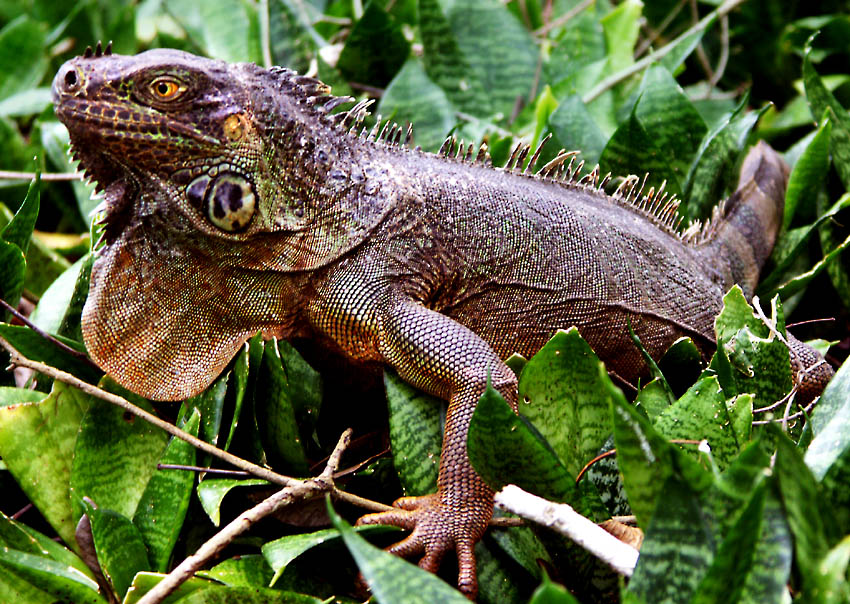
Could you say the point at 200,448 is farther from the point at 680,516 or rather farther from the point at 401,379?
the point at 680,516

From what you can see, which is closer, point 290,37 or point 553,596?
point 553,596

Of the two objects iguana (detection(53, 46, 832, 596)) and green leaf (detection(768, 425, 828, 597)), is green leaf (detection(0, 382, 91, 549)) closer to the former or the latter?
iguana (detection(53, 46, 832, 596))

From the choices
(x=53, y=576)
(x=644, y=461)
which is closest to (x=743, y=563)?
(x=644, y=461)

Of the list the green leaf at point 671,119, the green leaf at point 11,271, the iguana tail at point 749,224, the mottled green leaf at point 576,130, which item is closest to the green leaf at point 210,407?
the green leaf at point 11,271

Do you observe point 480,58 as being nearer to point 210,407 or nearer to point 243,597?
point 210,407

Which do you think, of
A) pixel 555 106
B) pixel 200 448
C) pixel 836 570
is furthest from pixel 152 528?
pixel 555 106

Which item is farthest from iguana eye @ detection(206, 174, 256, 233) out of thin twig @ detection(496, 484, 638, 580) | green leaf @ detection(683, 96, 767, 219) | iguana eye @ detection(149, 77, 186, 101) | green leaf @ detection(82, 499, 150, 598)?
green leaf @ detection(683, 96, 767, 219)
